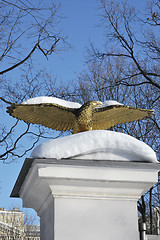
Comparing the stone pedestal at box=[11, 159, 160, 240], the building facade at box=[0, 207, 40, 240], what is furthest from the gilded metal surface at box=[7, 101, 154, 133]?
the building facade at box=[0, 207, 40, 240]

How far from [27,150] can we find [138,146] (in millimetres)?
10341

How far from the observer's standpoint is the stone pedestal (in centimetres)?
233

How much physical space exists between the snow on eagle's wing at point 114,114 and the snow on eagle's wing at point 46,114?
0.24 meters

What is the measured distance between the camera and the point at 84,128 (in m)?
3.24

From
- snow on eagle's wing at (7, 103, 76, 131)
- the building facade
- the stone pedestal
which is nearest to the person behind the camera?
the stone pedestal

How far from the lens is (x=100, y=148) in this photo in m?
2.43

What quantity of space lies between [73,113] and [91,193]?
3.74 ft

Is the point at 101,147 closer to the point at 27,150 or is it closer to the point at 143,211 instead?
the point at 27,150

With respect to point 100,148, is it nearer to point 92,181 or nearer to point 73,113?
point 92,181

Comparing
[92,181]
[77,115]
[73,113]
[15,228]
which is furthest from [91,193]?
[15,228]

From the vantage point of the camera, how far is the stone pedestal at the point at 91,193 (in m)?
2.33

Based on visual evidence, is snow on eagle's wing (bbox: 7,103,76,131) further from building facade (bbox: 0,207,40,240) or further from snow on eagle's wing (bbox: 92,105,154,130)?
building facade (bbox: 0,207,40,240)

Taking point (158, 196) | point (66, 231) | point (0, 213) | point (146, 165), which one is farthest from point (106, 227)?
point (0, 213)

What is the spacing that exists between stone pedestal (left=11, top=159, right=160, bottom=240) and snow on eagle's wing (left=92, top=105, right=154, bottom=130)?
932 mm
